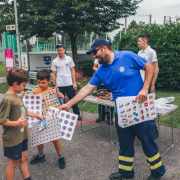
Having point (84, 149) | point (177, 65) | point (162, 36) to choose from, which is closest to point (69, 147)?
point (84, 149)

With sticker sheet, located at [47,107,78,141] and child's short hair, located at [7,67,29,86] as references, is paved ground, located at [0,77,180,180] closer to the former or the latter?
sticker sheet, located at [47,107,78,141]

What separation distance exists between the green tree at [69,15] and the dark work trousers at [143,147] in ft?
32.6

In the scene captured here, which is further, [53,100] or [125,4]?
[125,4]

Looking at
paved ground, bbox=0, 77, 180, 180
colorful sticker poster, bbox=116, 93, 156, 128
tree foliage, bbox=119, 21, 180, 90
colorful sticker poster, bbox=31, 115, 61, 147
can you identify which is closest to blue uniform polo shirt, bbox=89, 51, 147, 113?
colorful sticker poster, bbox=116, 93, 156, 128

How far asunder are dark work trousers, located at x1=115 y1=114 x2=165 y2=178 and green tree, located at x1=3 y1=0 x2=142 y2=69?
994 centimetres

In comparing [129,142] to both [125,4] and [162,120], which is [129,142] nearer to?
[162,120]

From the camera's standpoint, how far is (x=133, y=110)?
2664 millimetres

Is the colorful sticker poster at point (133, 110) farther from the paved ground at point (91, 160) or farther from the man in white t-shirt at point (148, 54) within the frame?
the man in white t-shirt at point (148, 54)

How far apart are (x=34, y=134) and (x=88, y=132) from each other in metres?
2.21

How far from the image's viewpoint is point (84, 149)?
4.22 metres

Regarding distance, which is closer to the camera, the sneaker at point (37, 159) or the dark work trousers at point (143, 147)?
the dark work trousers at point (143, 147)

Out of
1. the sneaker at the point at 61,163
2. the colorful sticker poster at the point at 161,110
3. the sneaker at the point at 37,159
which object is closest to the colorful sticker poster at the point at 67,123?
the sneaker at the point at 61,163

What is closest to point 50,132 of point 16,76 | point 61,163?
point 61,163

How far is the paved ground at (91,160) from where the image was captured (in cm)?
327
